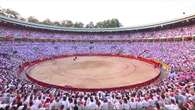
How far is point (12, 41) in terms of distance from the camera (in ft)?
169

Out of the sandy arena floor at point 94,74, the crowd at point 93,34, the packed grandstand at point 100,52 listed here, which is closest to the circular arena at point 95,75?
the sandy arena floor at point 94,74

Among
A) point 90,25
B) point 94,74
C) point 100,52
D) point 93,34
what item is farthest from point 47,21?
point 94,74

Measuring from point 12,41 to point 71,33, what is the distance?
24.5 meters

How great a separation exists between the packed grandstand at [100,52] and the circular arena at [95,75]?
1.57 m

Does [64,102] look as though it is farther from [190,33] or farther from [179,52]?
[190,33]

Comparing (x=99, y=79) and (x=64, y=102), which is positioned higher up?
(x=64, y=102)

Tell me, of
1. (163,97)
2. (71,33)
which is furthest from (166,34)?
(163,97)

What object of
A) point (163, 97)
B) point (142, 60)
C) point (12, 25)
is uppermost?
point (12, 25)

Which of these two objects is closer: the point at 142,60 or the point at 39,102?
the point at 39,102

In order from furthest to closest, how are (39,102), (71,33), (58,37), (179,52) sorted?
(71,33) → (58,37) → (179,52) → (39,102)

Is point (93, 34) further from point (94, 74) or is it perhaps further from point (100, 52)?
point (94, 74)

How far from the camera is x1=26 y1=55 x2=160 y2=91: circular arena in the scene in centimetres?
2700

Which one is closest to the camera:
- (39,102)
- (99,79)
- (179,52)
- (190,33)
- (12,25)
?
(39,102)

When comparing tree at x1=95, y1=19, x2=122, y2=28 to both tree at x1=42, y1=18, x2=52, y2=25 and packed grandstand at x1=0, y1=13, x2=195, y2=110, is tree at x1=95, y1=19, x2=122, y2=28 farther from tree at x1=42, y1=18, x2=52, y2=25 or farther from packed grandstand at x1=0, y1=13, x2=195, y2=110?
packed grandstand at x1=0, y1=13, x2=195, y2=110
